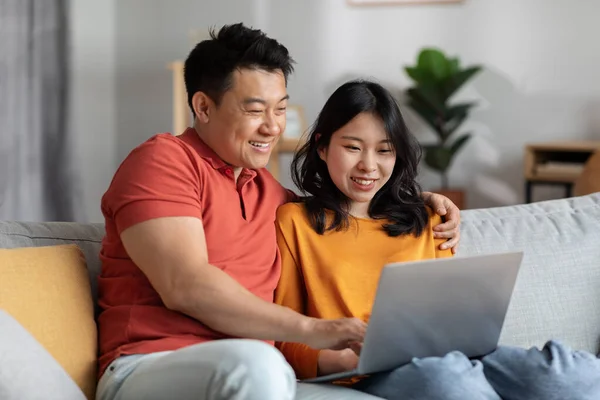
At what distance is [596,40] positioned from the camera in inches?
209

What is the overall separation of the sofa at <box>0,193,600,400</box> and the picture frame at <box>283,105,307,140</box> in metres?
3.36

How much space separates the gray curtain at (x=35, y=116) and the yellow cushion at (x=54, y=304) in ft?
9.89

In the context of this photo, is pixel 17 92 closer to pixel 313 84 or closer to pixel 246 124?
pixel 313 84

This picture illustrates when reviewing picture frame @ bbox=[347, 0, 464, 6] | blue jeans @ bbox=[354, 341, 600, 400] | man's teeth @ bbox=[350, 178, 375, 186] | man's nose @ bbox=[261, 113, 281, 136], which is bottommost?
blue jeans @ bbox=[354, 341, 600, 400]

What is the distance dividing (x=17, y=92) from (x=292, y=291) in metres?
3.22

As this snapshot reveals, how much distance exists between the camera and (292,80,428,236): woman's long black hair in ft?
6.55

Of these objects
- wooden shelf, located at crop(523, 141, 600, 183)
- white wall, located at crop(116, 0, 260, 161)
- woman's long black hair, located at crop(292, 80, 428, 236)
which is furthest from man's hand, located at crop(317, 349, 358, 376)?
white wall, located at crop(116, 0, 260, 161)

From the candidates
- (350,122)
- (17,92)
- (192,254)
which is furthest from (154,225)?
(17,92)

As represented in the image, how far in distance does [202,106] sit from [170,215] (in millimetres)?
335

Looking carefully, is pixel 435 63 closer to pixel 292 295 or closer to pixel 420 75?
pixel 420 75

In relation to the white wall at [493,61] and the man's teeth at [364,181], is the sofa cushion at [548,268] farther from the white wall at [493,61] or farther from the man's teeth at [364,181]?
the white wall at [493,61]

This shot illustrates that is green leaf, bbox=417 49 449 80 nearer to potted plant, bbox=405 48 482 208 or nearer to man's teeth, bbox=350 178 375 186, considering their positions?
potted plant, bbox=405 48 482 208

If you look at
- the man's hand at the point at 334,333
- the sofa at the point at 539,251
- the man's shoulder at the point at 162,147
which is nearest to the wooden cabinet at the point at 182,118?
the sofa at the point at 539,251

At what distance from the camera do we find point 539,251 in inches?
82.8
